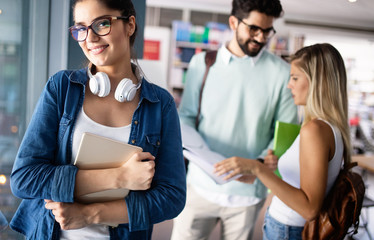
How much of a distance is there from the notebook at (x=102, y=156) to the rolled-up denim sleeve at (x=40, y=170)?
0.04 metres

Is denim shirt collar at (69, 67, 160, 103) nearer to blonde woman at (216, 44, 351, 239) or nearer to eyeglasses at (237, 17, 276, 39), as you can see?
blonde woman at (216, 44, 351, 239)

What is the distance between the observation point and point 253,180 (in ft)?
5.21

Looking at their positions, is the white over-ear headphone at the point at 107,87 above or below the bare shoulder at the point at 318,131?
above

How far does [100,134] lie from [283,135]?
99 centimetres

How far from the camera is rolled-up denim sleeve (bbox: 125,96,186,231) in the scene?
0.93m

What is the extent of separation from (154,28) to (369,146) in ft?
16.3

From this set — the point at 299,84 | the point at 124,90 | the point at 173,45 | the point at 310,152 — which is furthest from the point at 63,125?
the point at 173,45

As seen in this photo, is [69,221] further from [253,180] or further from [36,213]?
[253,180]

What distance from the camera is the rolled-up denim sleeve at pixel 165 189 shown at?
3.04 feet

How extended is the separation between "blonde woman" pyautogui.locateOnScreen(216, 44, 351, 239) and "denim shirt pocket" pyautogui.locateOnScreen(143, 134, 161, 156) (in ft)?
1.53

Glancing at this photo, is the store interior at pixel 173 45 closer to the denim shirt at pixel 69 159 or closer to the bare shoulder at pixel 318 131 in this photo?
the denim shirt at pixel 69 159

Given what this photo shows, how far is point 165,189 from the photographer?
97cm

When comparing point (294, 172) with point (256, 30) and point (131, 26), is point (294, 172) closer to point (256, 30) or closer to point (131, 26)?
point (256, 30)

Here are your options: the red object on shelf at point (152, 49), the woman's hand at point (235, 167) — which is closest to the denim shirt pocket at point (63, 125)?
the woman's hand at point (235, 167)
